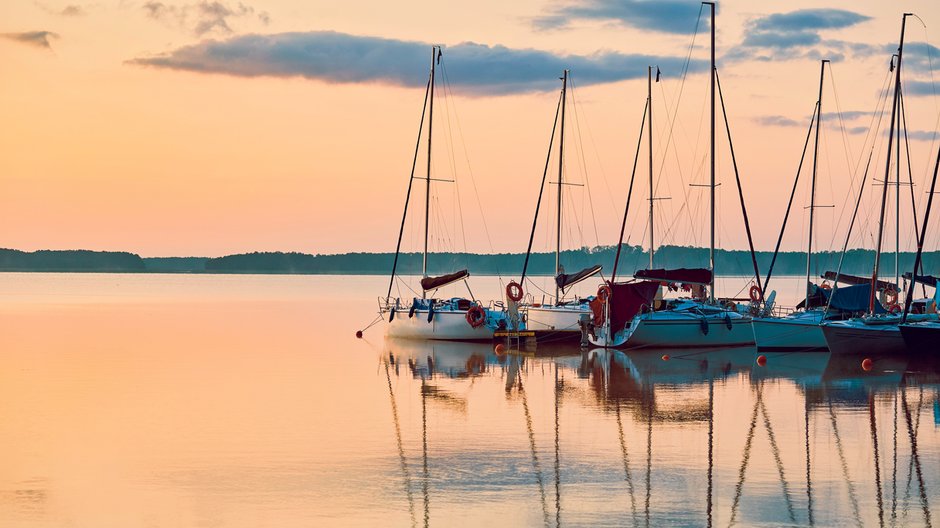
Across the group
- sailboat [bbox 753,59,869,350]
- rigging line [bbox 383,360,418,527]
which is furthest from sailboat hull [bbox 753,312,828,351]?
rigging line [bbox 383,360,418,527]

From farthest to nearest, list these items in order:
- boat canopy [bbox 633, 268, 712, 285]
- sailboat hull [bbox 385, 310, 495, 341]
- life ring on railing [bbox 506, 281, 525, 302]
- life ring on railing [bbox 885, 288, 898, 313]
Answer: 1. sailboat hull [bbox 385, 310, 495, 341]
2. life ring on railing [bbox 506, 281, 525, 302]
3. life ring on railing [bbox 885, 288, 898, 313]
4. boat canopy [bbox 633, 268, 712, 285]

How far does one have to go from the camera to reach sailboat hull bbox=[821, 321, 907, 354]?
132ft

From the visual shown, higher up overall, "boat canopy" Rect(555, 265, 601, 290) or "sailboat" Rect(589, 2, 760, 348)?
"boat canopy" Rect(555, 265, 601, 290)

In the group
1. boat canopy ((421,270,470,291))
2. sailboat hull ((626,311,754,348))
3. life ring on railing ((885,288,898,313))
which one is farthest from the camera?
boat canopy ((421,270,470,291))

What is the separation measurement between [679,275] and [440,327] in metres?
10.5

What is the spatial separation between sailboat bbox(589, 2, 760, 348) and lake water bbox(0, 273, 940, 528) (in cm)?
229

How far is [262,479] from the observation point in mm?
19125

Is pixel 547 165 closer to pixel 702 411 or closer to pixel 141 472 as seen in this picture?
pixel 702 411

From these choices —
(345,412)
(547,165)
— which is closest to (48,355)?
(345,412)

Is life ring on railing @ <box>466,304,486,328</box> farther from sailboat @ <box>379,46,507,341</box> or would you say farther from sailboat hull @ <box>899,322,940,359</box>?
sailboat hull @ <box>899,322,940,359</box>

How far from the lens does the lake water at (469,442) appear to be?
16938 mm

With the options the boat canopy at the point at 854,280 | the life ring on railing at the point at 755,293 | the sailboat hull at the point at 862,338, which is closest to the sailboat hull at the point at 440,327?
the life ring on railing at the point at 755,293

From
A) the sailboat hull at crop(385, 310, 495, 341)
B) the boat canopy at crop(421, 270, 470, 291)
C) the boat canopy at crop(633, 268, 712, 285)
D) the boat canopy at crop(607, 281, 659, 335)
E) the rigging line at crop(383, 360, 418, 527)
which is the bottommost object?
the rigging line at crop(383, 360, 418, 527)

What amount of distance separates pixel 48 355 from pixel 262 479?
95.1 ft
